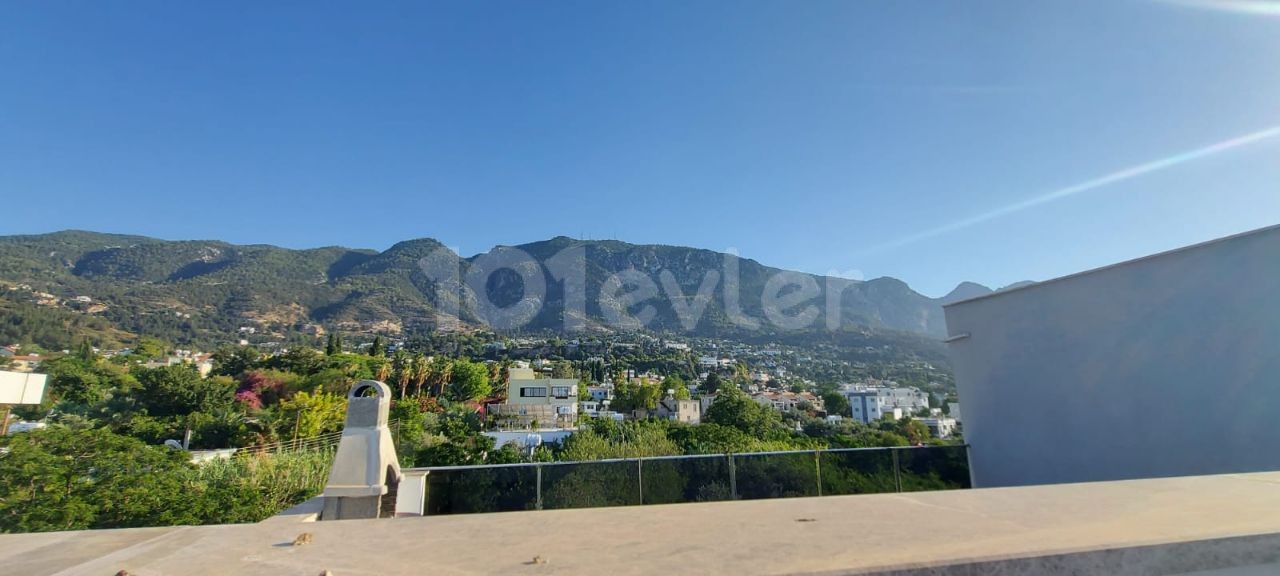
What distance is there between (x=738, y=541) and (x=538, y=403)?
48920mm

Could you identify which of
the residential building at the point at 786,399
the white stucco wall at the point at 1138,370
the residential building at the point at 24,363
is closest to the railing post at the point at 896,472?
the white stucco wall at the point at 1138,370

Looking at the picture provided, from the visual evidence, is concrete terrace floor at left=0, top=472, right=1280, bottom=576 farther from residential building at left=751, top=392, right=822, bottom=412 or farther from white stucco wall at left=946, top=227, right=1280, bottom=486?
residential building at left=751, top=392, right=822, bottom=412

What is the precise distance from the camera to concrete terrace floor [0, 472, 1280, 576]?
1646mm

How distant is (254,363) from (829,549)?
165 ft

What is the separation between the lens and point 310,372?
122 feet

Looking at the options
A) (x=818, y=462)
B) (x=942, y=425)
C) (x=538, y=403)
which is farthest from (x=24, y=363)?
(x=942, y=425)

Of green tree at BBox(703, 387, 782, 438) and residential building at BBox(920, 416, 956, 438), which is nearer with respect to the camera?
green tree at BBox(703, 387, 782, 438)

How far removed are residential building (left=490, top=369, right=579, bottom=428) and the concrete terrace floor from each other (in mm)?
40214

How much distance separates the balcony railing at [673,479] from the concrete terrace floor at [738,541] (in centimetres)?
352

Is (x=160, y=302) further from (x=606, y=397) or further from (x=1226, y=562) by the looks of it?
(x=1226, y=562)

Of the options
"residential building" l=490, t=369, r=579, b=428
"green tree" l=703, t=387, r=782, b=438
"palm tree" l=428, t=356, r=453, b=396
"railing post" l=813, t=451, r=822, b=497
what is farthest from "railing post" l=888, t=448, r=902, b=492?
"palm tree" l=428, t=356, r=453, b=396

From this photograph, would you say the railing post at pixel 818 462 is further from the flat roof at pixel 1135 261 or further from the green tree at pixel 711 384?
the green tree at pixel 711 384

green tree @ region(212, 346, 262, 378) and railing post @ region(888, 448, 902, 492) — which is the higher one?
green tree @ region(212, 346, 262, 378)

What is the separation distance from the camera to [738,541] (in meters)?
1.98
